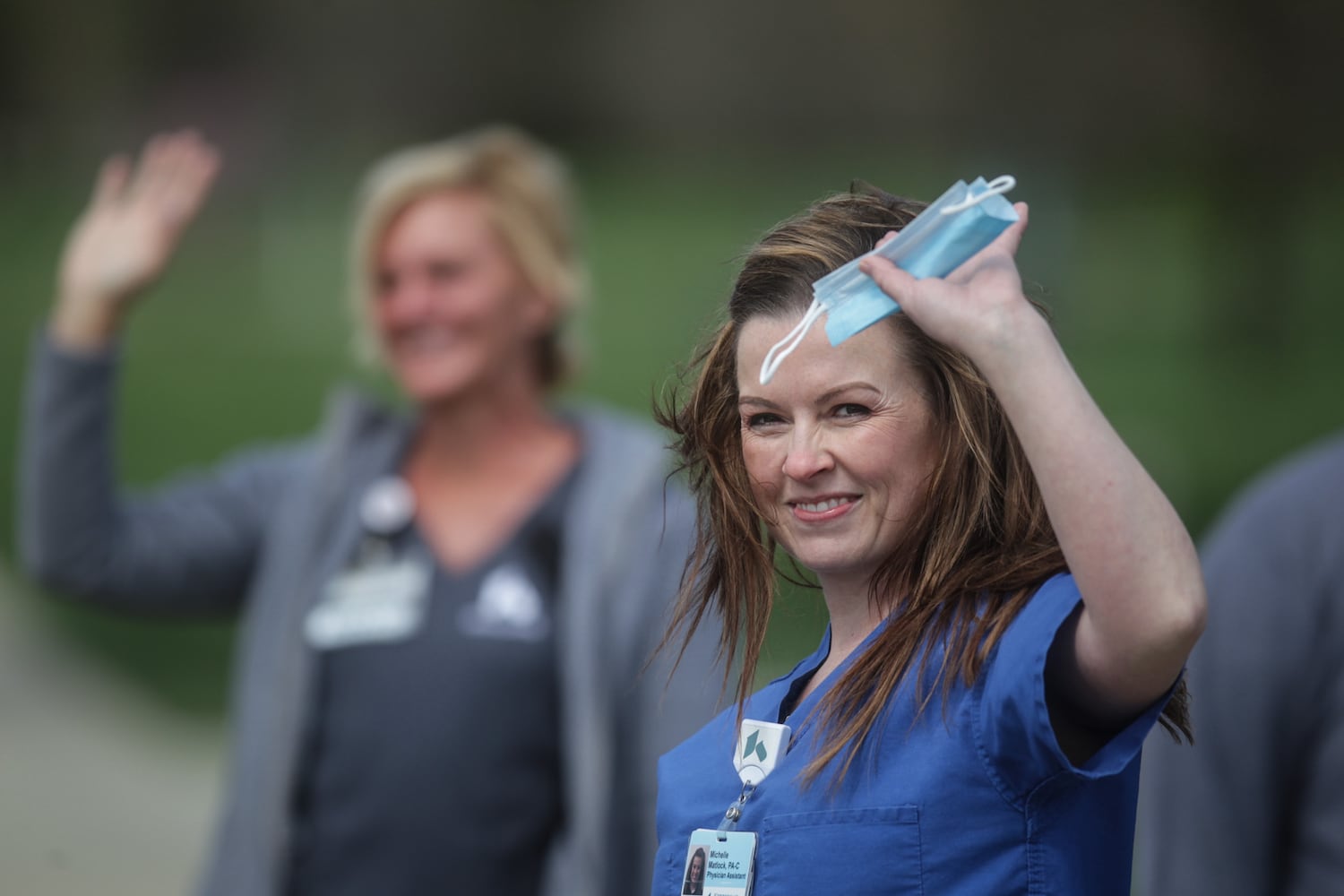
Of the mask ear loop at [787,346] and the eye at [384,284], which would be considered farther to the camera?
the eye at [384,284]

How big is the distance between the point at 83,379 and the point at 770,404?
2.51 m

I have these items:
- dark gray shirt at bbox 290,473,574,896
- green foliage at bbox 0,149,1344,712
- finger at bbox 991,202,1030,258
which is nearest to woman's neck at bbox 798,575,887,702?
finger at bbox 991,202,1030,258

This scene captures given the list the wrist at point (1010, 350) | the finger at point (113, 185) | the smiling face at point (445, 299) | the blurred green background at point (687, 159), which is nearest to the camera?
the wrist at point (1010, 350)

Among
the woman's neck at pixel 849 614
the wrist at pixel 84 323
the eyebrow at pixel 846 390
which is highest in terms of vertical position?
the wrist at pixel 84 323

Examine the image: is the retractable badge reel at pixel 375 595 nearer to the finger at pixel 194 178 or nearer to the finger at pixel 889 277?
the finger at pixel 194 178

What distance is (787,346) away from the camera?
1.09m

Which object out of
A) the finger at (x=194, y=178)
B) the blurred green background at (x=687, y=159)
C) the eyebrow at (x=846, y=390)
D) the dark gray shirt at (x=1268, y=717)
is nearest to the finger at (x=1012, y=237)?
the eyebrow at (x=846, y=390)

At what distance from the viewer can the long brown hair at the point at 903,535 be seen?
1.11 meters

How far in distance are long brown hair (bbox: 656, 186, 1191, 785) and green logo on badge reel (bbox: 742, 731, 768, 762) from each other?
0.03 metres

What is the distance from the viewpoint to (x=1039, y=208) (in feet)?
49.3

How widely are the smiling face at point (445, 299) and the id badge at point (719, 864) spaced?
7.99ft

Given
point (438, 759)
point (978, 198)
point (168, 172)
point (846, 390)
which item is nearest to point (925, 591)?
point (846, 390)

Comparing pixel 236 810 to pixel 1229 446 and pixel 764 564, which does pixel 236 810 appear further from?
pixel 1229 446

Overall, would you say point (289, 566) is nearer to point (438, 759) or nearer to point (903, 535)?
point (438, 759)
